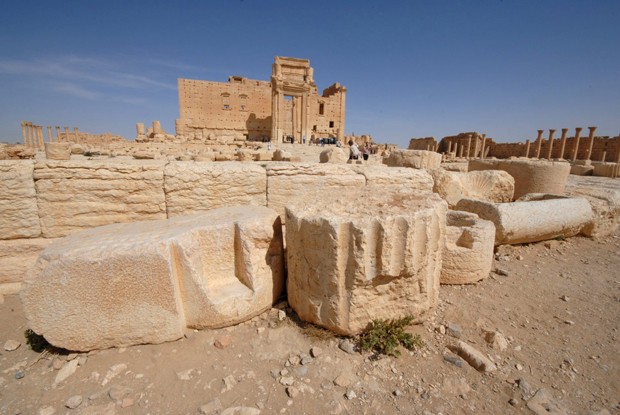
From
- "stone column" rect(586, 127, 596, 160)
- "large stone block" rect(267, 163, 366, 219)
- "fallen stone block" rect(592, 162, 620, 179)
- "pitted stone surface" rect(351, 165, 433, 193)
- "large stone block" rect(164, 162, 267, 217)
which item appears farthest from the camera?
"stone column" rect(586, 127, 596, 160)

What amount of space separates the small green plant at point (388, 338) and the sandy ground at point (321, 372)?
59 millimetres

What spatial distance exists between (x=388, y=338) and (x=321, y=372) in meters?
0.55

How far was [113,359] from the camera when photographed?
1886mm

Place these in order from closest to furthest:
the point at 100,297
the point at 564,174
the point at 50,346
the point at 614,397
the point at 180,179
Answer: the point at 614,397, the point at 100,297, the point at 50,346, the point at 180,179, the point at 564,174

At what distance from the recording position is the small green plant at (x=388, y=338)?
6.48 ft

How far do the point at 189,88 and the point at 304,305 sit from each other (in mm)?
28421

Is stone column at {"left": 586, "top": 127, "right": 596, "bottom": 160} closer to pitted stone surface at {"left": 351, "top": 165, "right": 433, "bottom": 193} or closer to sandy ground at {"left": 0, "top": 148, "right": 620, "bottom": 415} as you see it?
pitted stone surface at {"left": 351, "top": 165, "right": 433, "bottom": 193}

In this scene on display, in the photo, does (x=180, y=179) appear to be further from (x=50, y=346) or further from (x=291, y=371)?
(x=291, y=371)

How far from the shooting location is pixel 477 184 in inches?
209

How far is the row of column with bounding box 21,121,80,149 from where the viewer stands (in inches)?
940

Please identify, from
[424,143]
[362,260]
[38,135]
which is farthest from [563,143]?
[38,135]

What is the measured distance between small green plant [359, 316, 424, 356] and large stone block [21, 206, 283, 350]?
88 centimetres

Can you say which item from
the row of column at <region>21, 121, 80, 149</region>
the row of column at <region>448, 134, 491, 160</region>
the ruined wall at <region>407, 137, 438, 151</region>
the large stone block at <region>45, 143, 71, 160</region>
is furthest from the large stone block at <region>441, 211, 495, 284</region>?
the row of column at <region>21, 121, 80, 149</region>

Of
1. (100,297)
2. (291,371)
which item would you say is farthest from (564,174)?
(100,297)
